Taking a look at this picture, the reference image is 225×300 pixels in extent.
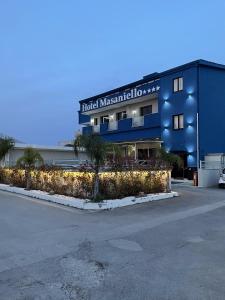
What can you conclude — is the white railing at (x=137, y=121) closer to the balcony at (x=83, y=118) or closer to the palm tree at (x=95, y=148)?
the balcony at (x=83, y=118)

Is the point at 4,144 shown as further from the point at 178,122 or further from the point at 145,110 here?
the point at 145,110

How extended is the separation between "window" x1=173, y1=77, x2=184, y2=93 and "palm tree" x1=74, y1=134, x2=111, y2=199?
50.7 feet

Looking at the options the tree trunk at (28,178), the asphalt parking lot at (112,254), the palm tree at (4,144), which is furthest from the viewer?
the palm tree at (4,144)

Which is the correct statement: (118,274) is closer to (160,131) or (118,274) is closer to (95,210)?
(95,210)

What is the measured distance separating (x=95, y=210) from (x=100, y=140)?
3.03 m

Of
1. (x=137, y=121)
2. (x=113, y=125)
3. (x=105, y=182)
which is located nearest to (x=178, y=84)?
(x=137, y=121)

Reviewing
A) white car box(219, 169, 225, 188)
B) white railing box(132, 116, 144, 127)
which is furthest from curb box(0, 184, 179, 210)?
white railing box(132, 116, 144, 127)

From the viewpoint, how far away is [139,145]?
1375 inches

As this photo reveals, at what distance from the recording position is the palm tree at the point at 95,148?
1556 cm

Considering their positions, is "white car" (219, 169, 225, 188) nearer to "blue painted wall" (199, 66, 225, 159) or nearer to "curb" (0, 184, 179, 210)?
"blue painted wall" (199, 66, 225, 159)

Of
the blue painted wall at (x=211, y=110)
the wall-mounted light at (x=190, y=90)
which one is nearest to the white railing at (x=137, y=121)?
the wall-mounted light at (x=190, y=90)

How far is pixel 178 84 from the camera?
2984 centimetres

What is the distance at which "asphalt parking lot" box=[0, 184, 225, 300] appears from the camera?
585 centimetres

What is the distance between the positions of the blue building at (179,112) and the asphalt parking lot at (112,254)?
12674 millimetres
